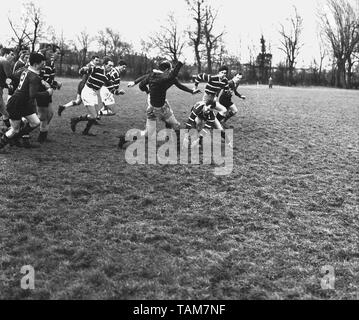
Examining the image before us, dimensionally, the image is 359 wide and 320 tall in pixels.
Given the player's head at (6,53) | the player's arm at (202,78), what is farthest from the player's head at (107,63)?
the player's arm at (202,78)

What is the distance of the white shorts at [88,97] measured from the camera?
35.7 feet

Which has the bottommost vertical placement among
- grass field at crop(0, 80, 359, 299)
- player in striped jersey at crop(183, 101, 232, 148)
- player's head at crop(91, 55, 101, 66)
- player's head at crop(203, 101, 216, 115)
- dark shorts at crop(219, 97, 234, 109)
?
grass field at crop(0, 80, 359, 299)

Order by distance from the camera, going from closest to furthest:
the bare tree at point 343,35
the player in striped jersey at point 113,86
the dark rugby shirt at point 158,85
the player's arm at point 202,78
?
the dark rugby shirt at point 158,85, the player's arm at point 202,78, the player in striped jersey at point 113,86, the bare tree at point 343,35

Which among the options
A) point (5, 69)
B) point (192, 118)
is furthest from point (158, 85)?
point (5, 69)

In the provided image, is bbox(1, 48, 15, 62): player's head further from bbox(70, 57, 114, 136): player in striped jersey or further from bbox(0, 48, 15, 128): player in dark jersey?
bbox(70, 57, 114, 136): player in striped jersey

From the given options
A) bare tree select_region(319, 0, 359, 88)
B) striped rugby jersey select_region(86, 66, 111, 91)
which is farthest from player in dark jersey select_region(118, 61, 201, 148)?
bare tree select_region(319, 0, 359, 88)

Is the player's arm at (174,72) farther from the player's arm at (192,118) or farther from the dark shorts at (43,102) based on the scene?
the dark shorts at (43,102)

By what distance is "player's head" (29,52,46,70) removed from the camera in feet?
26.8

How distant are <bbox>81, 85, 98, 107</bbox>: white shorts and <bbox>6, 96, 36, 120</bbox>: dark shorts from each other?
2.53 m

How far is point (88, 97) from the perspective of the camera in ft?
35.8
